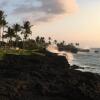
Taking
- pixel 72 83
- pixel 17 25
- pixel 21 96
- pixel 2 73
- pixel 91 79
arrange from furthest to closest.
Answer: pixel 17 25
pixel 2 73
pixel 91 79
pixel 72 83
pixel 21 96

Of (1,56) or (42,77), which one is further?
(1,56)

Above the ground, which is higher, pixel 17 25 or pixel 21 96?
pixel 17 25

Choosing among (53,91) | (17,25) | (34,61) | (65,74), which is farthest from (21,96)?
(17,25)

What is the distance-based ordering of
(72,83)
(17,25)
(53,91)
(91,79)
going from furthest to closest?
(17,25) < (91,79) < (72,83) < (53,91)

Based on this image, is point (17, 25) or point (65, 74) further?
point (17, 25)

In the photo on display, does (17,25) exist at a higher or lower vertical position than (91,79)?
higher

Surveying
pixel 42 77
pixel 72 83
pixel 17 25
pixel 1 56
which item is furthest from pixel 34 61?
pixel 17 25

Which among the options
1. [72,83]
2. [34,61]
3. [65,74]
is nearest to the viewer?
[72,83]

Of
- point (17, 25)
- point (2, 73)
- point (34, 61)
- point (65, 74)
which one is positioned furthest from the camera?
point (17, 25)

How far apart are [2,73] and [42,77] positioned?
27.6ft

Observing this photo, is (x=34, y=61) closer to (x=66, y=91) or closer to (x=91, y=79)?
(x=91, y=79)

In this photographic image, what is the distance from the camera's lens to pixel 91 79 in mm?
41281

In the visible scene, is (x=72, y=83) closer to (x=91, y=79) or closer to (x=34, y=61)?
(x=91, y=79)

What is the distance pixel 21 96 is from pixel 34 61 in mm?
45431
